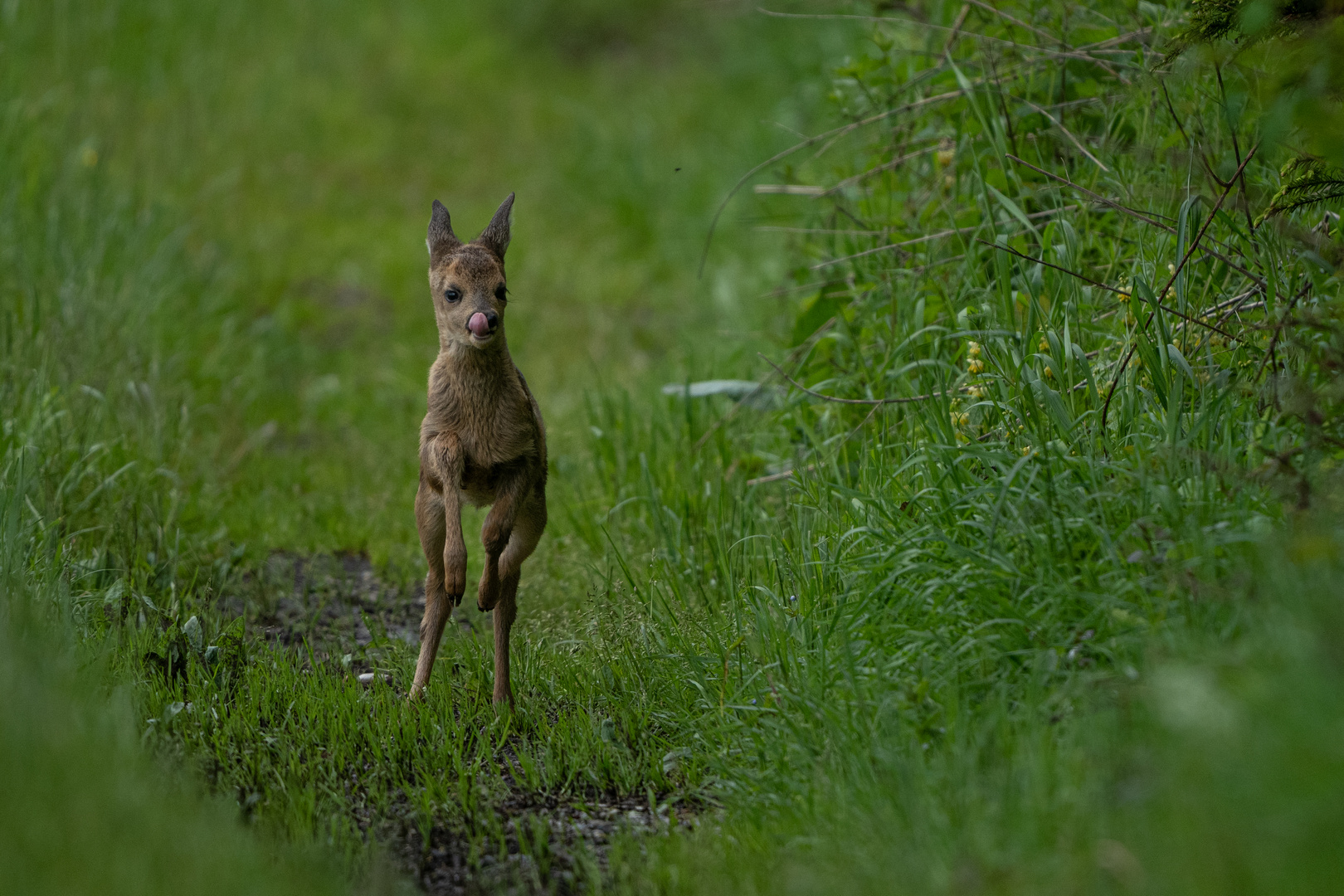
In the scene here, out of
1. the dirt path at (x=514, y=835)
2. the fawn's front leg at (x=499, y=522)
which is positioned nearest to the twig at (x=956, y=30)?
the fawn's front leg at (x=499, y=522)

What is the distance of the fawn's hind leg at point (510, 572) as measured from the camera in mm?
3887

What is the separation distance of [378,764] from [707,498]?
1900mm

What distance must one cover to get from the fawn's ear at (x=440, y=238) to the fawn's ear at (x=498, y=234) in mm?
87

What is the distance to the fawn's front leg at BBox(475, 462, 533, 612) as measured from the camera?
12.5 feet

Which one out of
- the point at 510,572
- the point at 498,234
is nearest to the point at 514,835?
the point at 510,572

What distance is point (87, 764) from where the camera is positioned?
8.78 ft

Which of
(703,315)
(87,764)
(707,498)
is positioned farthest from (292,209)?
(87,764)

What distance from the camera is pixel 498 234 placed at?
4.01m

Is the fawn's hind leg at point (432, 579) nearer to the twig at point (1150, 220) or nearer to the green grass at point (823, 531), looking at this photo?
the green grass at point (823, 531)

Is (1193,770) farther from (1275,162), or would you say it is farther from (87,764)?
(1275,162)

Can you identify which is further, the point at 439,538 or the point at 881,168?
the point at 881,168

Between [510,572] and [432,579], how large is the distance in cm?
26

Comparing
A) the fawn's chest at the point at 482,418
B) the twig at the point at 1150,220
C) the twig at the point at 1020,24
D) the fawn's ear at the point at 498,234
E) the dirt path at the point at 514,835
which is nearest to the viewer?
the dirt path at the point at 514,835

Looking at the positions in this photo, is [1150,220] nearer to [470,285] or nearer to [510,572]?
[470,285]
